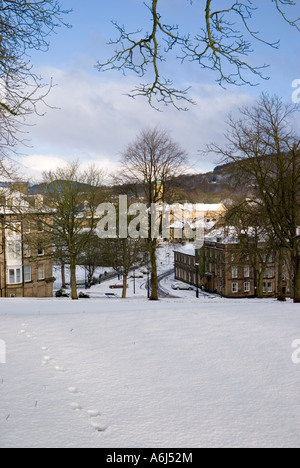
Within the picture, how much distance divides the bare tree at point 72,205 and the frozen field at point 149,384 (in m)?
15.5

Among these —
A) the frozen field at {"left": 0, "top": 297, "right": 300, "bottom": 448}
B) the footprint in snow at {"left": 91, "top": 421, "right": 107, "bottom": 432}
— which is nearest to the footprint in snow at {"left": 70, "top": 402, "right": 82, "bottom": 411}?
the frozen field at {"left": 0, "top": 297, "right": 300, "bottom": 448}

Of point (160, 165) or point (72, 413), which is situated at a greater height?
point (160, 165)

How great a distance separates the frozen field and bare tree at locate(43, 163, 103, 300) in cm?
1548

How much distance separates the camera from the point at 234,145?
16.8 m

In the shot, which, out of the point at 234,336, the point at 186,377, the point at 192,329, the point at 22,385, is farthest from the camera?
the point at 192,329

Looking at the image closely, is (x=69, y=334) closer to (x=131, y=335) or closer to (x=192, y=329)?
(x=131, y=335)

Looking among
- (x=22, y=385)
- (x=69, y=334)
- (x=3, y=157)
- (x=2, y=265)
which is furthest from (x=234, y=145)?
(x=2, y=265)

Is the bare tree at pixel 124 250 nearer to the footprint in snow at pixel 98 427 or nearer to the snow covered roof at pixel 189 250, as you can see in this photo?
the footprint in snow at pixel 98 427

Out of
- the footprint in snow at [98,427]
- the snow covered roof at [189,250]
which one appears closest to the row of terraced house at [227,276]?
the snow covered roof at [189,250]

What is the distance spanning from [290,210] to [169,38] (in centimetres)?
1115

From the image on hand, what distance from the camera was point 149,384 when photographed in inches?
217
